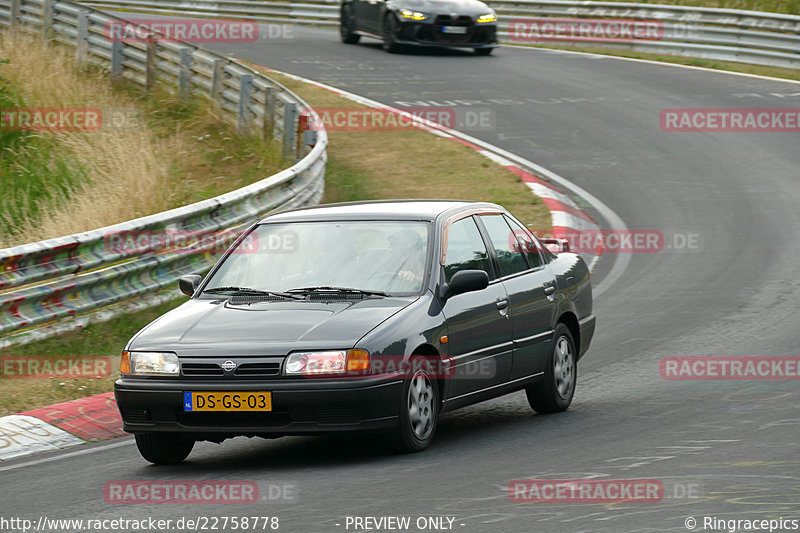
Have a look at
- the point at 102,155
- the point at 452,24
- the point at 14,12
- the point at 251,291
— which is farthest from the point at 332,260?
the point at 452,24

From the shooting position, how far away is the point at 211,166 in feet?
63.5

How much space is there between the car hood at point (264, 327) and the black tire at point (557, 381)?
66.0 inches

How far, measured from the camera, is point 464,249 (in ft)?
29.0

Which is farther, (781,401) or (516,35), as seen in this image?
(516,35)

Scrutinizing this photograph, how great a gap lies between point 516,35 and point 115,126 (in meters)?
14.6

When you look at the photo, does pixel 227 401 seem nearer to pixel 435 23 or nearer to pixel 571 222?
pixel 571 222

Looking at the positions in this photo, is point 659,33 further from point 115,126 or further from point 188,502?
point 188,502

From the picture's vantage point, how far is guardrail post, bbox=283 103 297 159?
1823 cm

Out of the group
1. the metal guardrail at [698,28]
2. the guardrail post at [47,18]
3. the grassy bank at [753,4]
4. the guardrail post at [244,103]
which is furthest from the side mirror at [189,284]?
the grassy bank at [753,4]

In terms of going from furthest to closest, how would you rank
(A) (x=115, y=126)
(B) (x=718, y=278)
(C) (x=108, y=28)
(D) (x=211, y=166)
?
(C) (x=108, y=28)
(A) (x=115, y=126)
(D) (x=211, y=166)
(B) (x=718, y=278)

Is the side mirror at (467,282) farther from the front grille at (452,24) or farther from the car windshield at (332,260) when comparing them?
the front grille at (452,24)

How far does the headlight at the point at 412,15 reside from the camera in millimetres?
28609

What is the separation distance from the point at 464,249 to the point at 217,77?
42.0 ft

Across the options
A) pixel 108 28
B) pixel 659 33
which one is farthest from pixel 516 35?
pixel 108 28
